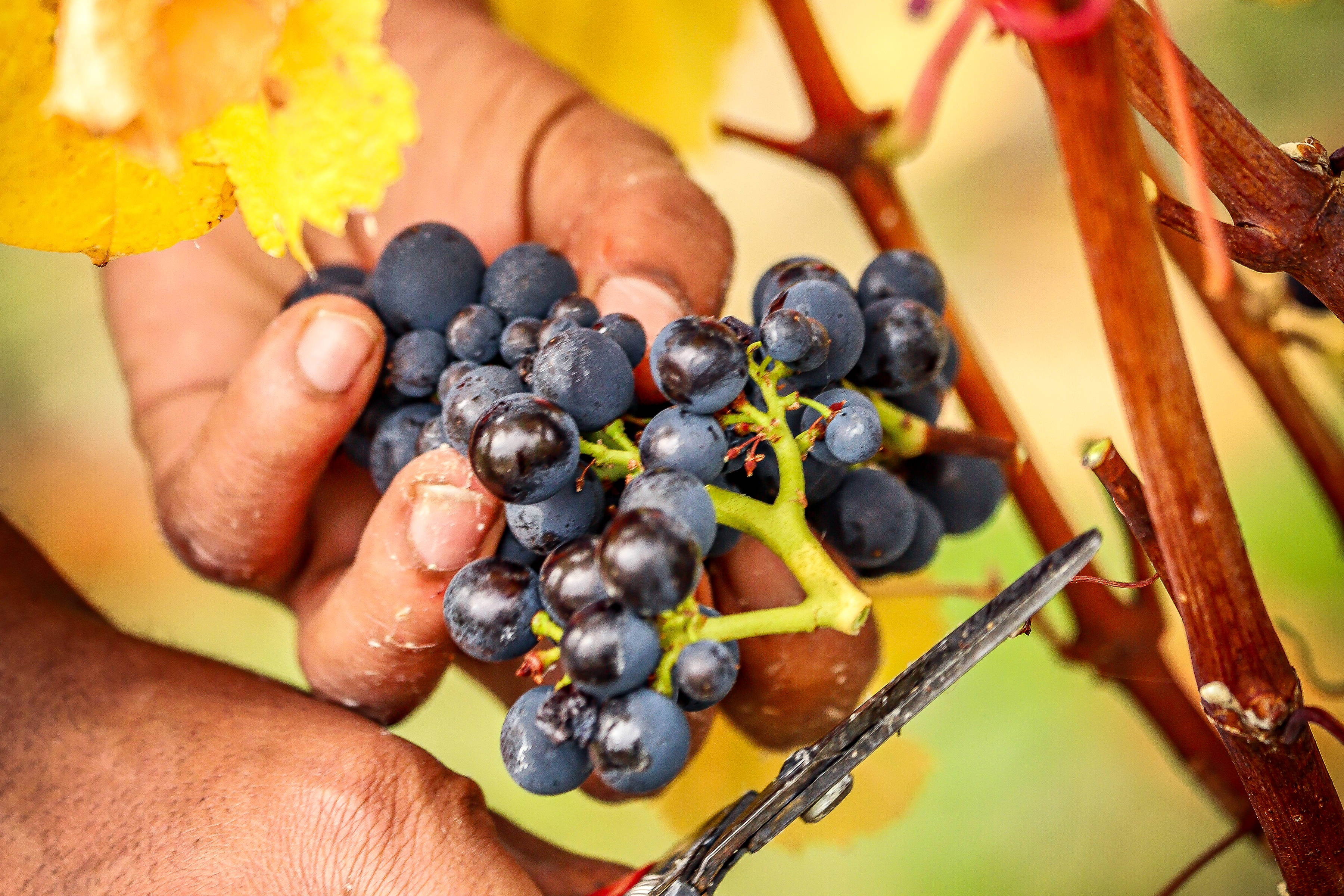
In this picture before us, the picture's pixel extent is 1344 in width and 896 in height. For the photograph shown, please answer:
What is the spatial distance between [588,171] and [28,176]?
0.31 m

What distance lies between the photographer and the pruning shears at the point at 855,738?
11.9 inches

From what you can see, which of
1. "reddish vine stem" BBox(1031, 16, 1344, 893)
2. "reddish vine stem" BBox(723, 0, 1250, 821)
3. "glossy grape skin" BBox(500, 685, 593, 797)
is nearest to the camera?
"reddish vine stem" BBox(1031, 16, 1344, 893)

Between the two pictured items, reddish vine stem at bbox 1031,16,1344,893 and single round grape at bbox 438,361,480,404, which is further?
single round grape at bbox 438,361,480,404

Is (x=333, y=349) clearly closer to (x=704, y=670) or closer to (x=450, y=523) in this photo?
(x=450, y=523)

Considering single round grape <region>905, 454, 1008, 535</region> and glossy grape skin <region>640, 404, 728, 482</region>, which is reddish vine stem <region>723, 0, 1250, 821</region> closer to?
single round grape <region>905, 454, 1008, 535</region>

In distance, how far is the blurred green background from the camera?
0.74 meters

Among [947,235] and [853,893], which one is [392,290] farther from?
[947,235]

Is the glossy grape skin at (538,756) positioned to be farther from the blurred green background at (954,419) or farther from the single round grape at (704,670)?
the blurred green background at (954,419)

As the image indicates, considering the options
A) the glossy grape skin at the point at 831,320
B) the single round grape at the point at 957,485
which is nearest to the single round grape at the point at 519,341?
the glossy grape skin at the point at 831,320

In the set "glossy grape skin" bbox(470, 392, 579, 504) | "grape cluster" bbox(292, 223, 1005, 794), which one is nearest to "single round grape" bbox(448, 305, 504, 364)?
"grape cluster" bbox(292, 223, 1005, 794)

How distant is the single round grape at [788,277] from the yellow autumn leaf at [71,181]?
0.71 ft

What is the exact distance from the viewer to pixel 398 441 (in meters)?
0.43

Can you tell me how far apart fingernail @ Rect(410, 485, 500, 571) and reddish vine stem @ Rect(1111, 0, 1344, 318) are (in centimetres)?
27

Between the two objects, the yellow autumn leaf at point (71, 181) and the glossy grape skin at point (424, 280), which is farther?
the glossy grape skin at point (424, 280)
